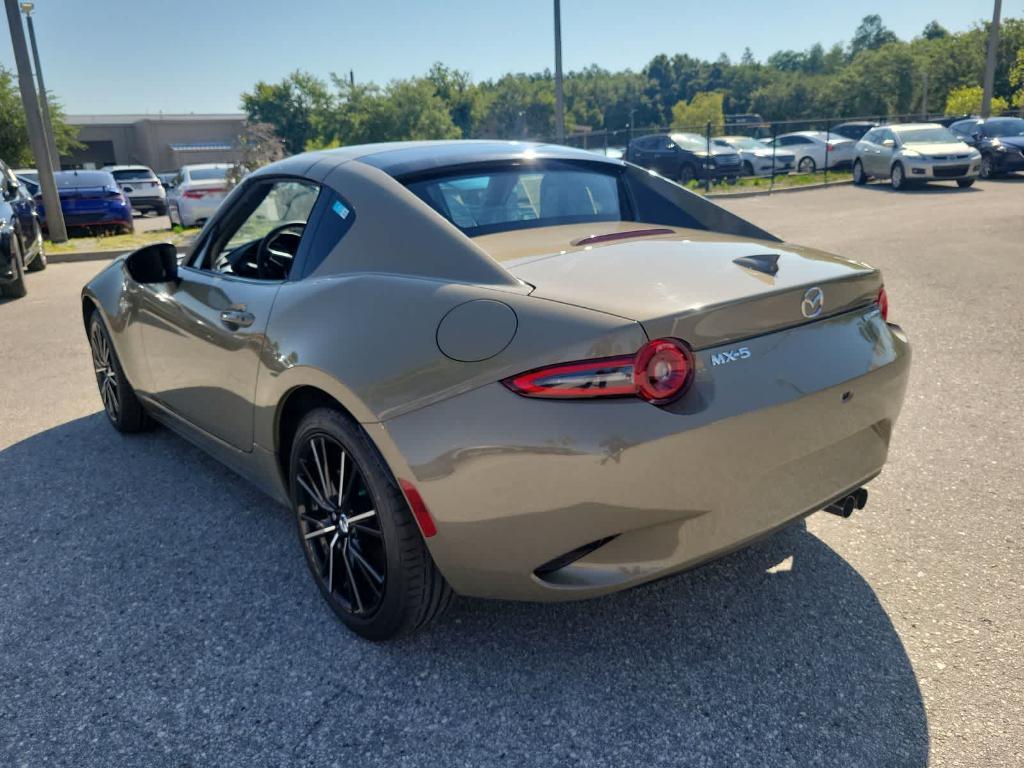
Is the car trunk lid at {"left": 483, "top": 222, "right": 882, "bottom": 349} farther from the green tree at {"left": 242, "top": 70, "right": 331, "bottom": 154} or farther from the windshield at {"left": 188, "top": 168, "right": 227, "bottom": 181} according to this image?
the green tree at {"left": 242, "top": 70, "right": 331, "bottom": 154}

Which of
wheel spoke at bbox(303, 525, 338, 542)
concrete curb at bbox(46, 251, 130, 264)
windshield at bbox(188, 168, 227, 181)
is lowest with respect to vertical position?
concrete curb at bbox(46, 251, 130, 264)

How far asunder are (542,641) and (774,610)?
0.78 meters

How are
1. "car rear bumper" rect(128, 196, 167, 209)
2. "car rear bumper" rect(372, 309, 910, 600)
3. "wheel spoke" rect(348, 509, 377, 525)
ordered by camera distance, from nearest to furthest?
"car rear bumper" rect(372, 309, 910, 600)
"wheel spoke" rect(348, 509, 377, 525)
"car rear bumper" rect(128, 196, 167, 209)

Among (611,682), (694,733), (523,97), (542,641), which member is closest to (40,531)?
(542,641)

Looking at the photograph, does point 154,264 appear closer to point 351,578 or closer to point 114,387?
point 114,387

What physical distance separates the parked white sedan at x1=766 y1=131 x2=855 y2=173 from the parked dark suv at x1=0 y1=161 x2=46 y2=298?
22.0 m

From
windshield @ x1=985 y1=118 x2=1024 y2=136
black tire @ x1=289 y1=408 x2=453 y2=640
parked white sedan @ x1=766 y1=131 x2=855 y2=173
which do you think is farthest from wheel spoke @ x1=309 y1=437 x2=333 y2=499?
parked white sedan @ x1=766 y1=131 x2=855 y2=173

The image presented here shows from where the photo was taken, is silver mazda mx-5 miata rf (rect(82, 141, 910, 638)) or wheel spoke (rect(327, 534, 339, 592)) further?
wheel spoke (rect(327, 534, 339, 592))

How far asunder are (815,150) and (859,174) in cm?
558

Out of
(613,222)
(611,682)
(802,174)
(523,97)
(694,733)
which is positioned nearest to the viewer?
(694,733)

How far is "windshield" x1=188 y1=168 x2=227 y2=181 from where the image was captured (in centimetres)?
1858

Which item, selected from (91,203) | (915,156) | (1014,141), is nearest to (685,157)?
(915,156)

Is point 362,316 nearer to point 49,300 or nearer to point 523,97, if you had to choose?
point 49,300

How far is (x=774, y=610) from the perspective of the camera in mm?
2828
